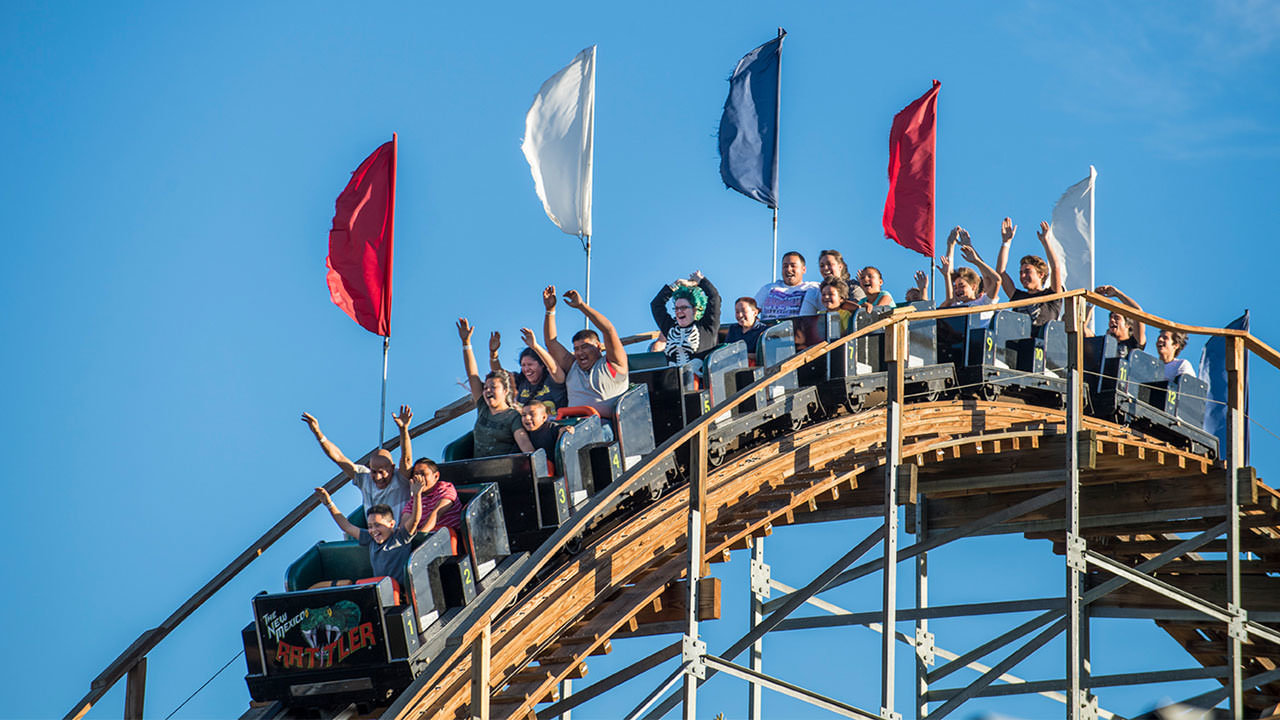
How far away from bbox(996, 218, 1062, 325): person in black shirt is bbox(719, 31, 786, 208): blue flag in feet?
10.8

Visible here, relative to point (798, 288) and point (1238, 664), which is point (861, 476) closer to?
point (798, 288)

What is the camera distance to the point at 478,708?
7477 mm

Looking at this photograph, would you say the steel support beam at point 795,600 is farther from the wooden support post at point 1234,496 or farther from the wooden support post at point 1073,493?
the wooden support post at point 1234,496

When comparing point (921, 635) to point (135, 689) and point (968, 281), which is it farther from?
point (135, 689)

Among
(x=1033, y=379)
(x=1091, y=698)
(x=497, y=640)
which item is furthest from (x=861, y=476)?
(x=497, y=640)

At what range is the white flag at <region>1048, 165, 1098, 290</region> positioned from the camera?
1636cm

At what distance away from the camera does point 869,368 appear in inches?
437

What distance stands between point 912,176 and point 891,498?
19.6 ft

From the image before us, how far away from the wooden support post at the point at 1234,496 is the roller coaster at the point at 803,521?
0.02m

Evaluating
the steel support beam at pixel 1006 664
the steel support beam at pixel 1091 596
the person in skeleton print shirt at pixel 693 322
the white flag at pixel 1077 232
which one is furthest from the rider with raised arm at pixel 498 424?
the white flag at pixel 1077 232

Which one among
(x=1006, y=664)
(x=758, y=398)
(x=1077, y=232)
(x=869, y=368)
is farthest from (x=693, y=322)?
(x=1077, y=232)

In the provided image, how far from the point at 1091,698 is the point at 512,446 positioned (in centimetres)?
524

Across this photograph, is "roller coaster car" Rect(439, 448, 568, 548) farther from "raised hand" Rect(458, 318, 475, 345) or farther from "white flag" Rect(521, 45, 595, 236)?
"white flag" Rect(521, 45, 595, 236)

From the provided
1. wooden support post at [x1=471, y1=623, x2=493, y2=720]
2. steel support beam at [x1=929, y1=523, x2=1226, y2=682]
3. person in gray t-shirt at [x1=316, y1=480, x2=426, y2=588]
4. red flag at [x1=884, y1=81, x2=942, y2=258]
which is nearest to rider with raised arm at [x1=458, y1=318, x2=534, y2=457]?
person in gray t-shirt at [x1=316, y1=480, x2=426, y2=588]
